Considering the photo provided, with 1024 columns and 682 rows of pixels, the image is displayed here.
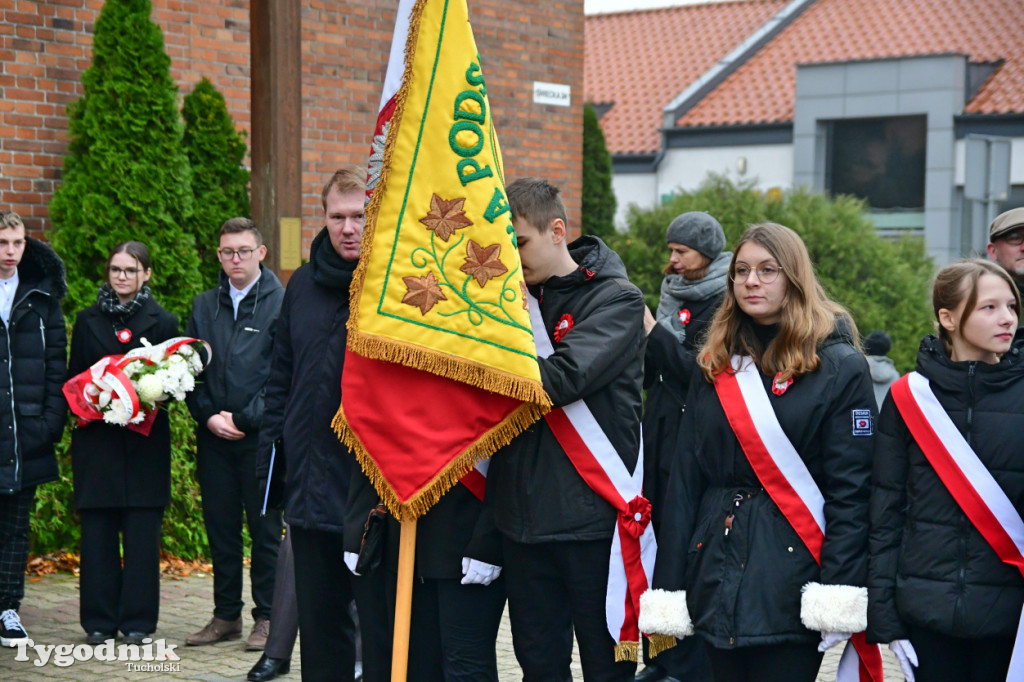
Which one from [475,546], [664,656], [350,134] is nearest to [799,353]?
[475,546]

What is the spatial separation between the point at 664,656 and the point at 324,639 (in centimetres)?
191

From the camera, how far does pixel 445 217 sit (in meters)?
3.84

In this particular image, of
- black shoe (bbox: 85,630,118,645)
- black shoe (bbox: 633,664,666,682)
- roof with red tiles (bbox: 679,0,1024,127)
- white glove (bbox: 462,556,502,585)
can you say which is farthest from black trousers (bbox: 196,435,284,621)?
roof with red tiles (bbox: 679,0,1024,127)

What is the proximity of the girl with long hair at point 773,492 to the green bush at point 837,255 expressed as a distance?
8742mm

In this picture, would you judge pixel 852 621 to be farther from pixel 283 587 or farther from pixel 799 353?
pixel 283 587

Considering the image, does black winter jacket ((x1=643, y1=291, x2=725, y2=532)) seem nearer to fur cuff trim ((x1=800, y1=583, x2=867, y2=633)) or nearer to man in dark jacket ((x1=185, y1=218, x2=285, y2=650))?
man in dark jacket ((x1=185, y1=218, x2=285, y2=650))

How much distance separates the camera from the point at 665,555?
3705mm

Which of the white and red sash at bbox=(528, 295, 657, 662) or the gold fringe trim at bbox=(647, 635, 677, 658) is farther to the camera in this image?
the white and red sash at bbox=(528, 295, 657, 662)

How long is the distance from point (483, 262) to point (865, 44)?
1150 inches

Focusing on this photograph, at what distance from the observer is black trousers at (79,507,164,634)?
6.25 meters

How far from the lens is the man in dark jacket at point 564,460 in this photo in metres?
3.79

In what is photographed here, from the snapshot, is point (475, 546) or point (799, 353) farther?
point (475, 546)

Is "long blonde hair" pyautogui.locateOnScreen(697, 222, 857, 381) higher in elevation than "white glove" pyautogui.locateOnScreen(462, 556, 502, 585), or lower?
higher

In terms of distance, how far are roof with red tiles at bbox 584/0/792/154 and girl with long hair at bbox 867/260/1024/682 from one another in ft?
93.5
